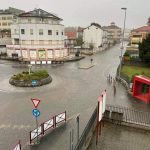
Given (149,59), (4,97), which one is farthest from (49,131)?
(149,59)

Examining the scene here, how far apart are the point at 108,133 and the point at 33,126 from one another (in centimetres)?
570

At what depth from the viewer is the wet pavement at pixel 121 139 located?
11055 millimetres

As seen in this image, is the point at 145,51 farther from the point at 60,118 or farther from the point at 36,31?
the point at 60,118

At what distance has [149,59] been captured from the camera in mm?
34875

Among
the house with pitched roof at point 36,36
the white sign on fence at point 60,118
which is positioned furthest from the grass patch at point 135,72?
the house with pitched roof at point 36,36

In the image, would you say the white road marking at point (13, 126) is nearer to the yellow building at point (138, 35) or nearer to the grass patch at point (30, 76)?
A: the grass patch at point (30, 76)

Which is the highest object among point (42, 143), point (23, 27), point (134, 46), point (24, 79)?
point (23, 27)

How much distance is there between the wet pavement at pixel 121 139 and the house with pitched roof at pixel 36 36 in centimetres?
3125

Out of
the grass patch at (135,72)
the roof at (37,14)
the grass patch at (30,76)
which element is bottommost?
the grass patch at (135,72)

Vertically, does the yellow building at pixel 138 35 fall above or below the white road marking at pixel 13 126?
above

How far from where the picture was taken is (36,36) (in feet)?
142

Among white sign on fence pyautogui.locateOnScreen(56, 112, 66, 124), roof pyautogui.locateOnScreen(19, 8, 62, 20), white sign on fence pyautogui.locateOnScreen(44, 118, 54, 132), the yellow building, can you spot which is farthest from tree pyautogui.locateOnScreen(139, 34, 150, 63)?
the yellow building

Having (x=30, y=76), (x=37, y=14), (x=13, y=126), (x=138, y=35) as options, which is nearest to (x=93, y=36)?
(x=138, y=35)

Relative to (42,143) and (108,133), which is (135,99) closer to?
(108,133)
